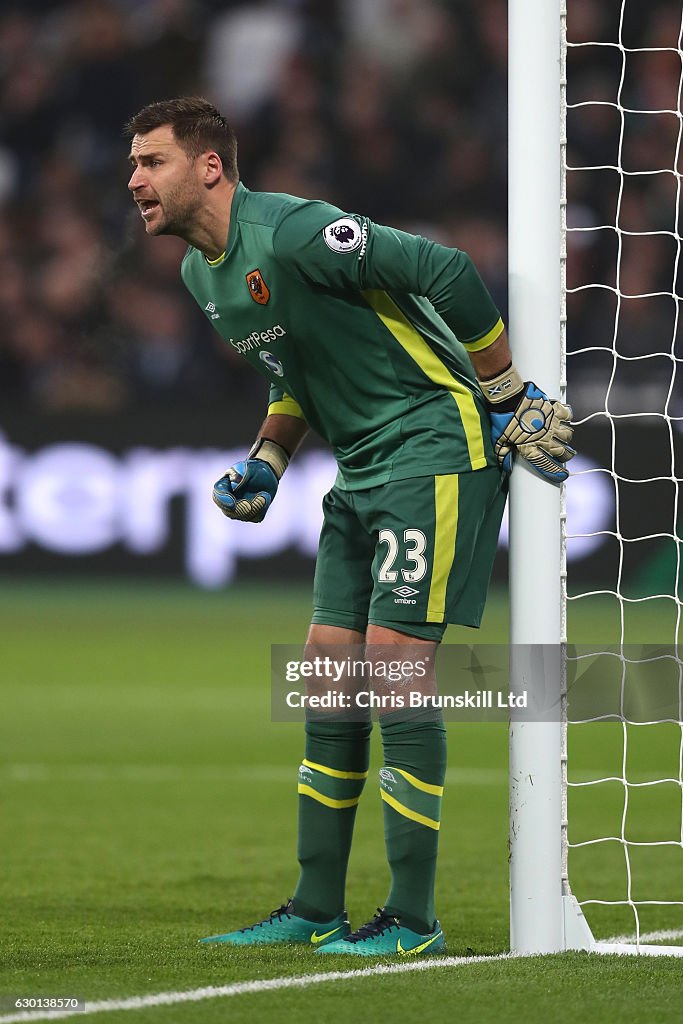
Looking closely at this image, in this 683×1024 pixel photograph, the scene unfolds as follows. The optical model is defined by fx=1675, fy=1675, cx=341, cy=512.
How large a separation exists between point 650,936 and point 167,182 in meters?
1.93

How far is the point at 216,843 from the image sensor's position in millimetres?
5160

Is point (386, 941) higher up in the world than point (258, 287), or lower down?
lower down

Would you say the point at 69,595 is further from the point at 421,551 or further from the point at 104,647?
the point at 421,551

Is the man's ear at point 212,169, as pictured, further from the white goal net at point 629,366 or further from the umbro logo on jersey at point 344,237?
the white goal net at point 629,366

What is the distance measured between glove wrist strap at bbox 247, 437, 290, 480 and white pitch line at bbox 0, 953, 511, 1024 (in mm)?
1177

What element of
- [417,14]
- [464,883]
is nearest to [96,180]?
[417,14]

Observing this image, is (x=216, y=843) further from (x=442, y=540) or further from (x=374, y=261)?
(x=374, y=261)

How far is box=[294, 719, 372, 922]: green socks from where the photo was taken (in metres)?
3.62

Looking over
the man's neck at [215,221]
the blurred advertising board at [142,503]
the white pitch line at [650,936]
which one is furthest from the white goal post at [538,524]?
the blurred advertising board at [142,503]

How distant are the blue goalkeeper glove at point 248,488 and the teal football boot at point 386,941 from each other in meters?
0.92

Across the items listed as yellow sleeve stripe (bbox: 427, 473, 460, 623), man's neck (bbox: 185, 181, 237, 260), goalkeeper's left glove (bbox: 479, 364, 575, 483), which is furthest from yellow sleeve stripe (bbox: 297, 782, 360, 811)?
man's neck (bbox: 185, 181, 237, 260)

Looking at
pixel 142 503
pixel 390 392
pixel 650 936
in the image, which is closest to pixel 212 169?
pixel 390 392

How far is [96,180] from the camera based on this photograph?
13633mm

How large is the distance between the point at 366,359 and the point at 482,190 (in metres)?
10.3
